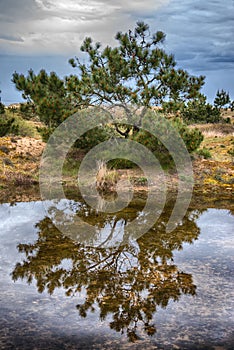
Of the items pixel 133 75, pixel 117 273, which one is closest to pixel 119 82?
pixel 133 75

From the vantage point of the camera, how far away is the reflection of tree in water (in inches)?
215

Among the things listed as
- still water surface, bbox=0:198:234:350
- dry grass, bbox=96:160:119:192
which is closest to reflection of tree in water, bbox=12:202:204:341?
still water surface, bbox=0:198:234:350

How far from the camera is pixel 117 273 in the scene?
265 inches

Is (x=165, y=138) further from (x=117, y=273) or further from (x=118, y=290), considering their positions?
(x=118, y=290)

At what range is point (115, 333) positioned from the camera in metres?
4.82

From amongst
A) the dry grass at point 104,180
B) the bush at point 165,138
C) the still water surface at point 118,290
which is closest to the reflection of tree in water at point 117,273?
the still water surface at point 118,290

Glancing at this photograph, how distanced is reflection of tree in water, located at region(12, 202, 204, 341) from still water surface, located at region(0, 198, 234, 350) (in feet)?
0.05

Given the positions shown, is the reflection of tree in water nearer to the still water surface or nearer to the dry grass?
the still water surface

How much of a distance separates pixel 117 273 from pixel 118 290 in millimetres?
723

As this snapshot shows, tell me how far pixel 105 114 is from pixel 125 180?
3228mm

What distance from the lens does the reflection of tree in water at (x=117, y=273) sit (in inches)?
215

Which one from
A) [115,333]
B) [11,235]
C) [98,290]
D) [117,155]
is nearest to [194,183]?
[117,155]

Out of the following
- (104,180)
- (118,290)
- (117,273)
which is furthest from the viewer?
(104,180)

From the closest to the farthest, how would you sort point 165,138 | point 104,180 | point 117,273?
1. point 117,273
2. point 104,180
3. point 165,138
